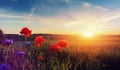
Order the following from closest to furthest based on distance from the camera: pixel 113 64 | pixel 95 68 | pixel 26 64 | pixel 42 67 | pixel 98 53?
pixel 26 64, pixel 42 67, pixel 95 68, pixel 113 64, pixel 98 53

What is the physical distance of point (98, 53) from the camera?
8.81 metres

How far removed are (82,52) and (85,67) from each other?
54.7 inches

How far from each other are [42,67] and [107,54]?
2.94 metres

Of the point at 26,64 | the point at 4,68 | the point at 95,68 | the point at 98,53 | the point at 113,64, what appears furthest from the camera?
the point at 98,53

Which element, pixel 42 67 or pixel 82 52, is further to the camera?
pixel 82 52

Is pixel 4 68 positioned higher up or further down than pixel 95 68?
higher up

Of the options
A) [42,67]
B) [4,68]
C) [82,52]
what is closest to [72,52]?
[82,52]

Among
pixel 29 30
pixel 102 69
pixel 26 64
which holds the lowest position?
pixel 102 69

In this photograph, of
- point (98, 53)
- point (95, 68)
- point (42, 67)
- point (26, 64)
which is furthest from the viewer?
point (98, 53)

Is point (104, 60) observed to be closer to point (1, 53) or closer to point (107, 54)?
point (107, 54)

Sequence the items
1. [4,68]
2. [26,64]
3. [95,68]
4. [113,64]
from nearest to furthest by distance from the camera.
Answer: [4,68], [26,64], [95,68], [113,64]

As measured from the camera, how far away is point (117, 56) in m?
8.38

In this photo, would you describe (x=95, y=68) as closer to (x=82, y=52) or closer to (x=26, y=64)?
(x=82, y=52)

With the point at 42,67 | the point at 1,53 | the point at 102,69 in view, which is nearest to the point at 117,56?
the point at 102,69
